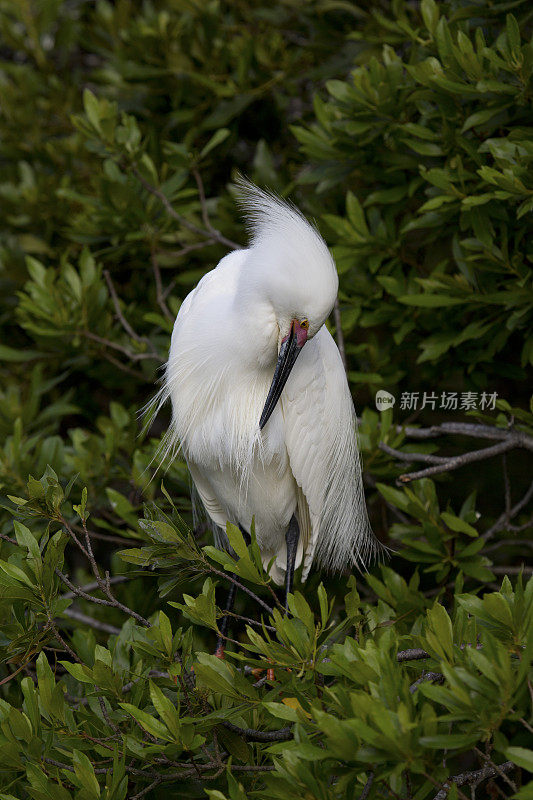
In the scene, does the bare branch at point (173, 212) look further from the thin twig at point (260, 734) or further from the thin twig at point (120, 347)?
the thin twig at point (260, 734)

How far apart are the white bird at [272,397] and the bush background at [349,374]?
0.42 feet

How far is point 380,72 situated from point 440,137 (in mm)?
226

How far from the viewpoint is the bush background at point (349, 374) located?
970 mm

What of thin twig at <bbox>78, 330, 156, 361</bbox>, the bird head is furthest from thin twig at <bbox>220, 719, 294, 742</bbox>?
thin twig at <bbox>78, 330, 156, 361</bbox>

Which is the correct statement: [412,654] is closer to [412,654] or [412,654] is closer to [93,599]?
[412,654]

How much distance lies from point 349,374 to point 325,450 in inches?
11.8

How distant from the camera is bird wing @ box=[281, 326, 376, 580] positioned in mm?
1570

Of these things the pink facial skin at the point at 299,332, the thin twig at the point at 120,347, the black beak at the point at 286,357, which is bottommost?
the thin twig at the point at 120,347

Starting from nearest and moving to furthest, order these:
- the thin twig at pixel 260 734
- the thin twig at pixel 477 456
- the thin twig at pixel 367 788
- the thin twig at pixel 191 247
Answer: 1. the thin twig at pixel 367 788
2. the thin twig at pixel 260 734
3. the thin twig at pixel 477 456
4. the thin twig at pixel 191 247

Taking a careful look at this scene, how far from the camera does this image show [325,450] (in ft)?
5.39

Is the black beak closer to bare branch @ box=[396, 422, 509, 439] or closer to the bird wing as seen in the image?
the bird wing

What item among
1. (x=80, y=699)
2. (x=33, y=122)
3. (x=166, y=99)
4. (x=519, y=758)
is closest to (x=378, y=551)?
(x=80, y=699)

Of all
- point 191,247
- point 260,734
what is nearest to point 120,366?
point 191,247

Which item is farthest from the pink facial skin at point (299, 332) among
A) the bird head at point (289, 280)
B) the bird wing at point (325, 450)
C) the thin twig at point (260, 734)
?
the thin twig at point (260, 734)
